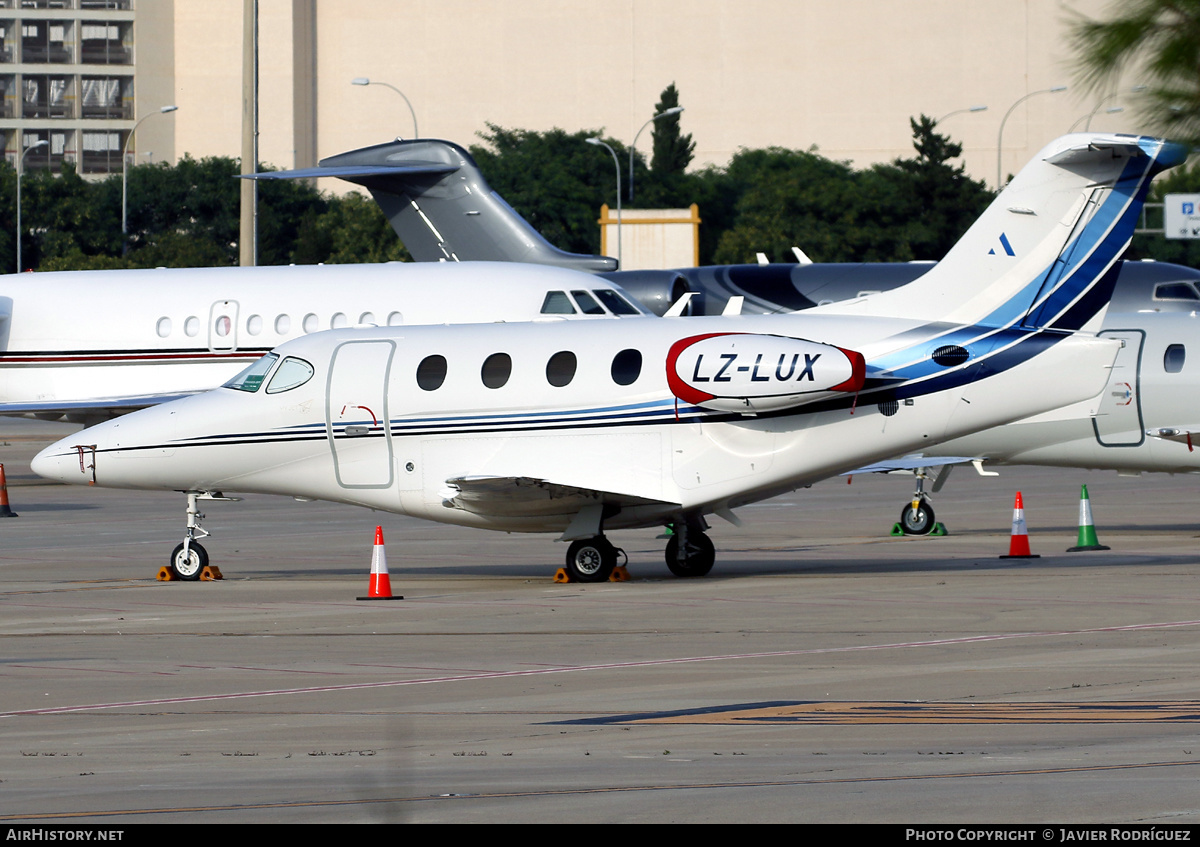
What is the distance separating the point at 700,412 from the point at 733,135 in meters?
106

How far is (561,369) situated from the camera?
1938cm

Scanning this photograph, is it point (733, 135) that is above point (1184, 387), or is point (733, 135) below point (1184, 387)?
above

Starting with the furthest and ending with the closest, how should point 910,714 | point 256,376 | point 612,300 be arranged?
point 612,300 → point 256,376 → point 910,714

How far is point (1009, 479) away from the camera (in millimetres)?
37344

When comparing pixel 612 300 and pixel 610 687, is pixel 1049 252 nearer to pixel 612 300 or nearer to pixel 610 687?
pixel 610 687

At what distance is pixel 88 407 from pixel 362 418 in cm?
1421

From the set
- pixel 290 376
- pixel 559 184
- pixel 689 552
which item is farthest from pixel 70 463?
pixel 559 184

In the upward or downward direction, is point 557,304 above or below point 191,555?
above

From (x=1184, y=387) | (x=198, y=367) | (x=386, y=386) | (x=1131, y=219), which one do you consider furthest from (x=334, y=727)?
(x=198, y=367)

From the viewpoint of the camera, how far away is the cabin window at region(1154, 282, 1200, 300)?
3569cm

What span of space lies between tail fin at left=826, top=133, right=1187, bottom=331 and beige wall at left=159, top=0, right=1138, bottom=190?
104 meters

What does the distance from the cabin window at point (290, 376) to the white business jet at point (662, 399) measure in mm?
32

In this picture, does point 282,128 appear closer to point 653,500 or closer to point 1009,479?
point 1009,479

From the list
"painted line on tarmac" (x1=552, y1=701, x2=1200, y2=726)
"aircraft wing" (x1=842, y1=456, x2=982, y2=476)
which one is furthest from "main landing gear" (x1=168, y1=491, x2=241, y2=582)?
"painted line on tarmac" (x1=552, y1=701, x2=1200, y2=726)
